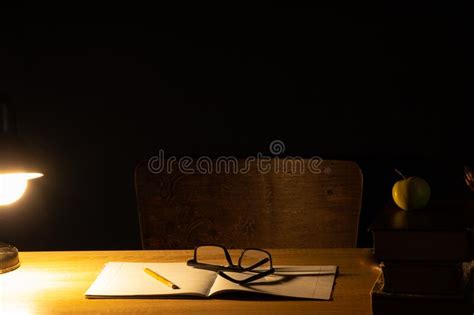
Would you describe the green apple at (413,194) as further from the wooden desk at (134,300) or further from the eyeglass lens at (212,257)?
the eyeglass lens at (212,257)

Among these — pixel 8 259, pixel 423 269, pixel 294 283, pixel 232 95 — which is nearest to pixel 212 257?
pixel 294 283

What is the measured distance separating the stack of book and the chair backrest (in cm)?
81

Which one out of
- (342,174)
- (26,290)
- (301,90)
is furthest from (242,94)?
(26,290)

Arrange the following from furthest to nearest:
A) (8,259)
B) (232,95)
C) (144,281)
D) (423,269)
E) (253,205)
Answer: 1. (232,95)
2. (253,205)
3. (8,259)
4. (144,281)
5. (423,269)

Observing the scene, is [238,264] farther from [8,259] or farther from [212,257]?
[8,259]

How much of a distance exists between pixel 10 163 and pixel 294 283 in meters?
0.59

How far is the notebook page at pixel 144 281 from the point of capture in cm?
127

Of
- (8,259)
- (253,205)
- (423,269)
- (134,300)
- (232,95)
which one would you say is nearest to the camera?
(423,269)

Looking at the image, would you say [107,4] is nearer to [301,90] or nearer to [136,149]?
[136,149]

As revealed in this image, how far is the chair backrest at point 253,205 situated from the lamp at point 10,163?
1.78 feet

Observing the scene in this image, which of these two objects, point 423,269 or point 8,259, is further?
point 8,259

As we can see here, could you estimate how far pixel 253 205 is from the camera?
199cm

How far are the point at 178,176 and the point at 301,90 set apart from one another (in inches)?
25.1

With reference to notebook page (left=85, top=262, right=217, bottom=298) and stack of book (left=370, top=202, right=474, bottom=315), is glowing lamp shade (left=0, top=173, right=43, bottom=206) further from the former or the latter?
stack of book (left=370, top=202, right=474, bottom=315)
